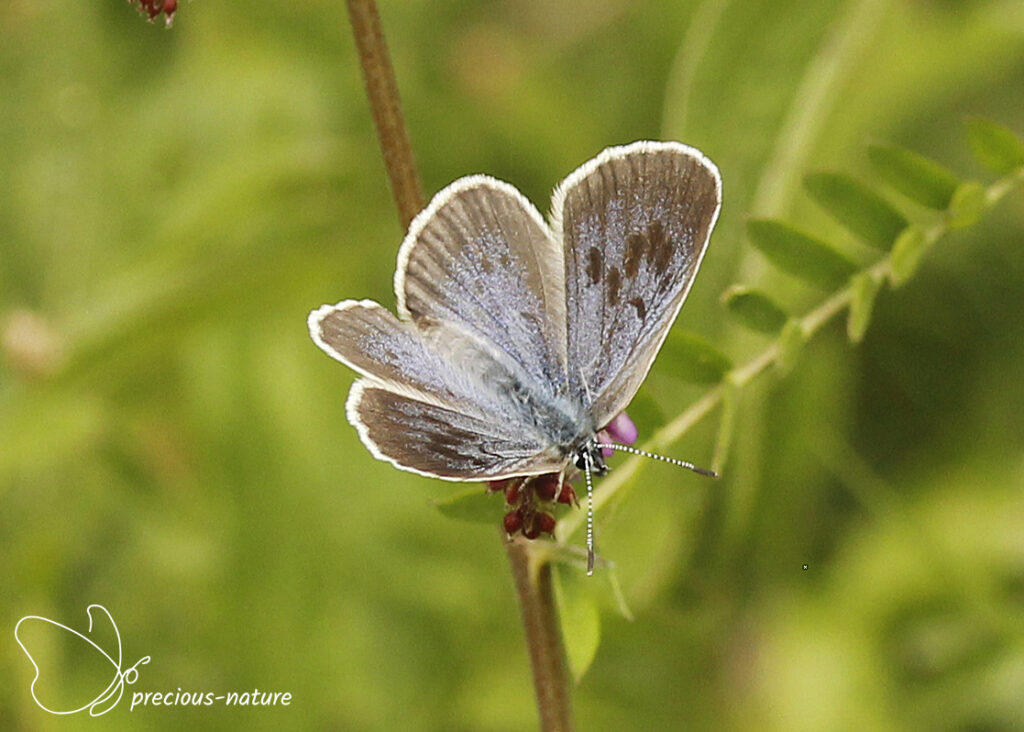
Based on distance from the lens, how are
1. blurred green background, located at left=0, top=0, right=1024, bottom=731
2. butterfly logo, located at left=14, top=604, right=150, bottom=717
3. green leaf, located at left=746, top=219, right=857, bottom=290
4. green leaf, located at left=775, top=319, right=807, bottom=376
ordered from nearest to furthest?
green leaf, located at left=775, top=319, right=807, bottom=376 < green leaf, located at left=746, top=219, right=857, bottom=290 < blurred green background, located at left=0, top=0, right=1024, bottom=731 < butterfly logo, located at left=14, top=604, right=150, bottom=717

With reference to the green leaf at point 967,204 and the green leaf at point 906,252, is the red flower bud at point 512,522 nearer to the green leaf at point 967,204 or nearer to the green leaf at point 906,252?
the green leaf at point 906,252

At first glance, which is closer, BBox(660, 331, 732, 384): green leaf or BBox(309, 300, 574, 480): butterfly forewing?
BBox(309, 300, 574, 480): butterfly forewing

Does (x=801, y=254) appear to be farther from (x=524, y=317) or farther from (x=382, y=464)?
(x=382, y=464)

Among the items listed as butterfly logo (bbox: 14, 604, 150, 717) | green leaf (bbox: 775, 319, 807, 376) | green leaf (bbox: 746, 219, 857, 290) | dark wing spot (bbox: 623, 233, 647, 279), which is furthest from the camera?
butterfly logo (bbox: 14, 604, 150, 717)

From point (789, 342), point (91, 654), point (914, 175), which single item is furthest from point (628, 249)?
point (91, 654)

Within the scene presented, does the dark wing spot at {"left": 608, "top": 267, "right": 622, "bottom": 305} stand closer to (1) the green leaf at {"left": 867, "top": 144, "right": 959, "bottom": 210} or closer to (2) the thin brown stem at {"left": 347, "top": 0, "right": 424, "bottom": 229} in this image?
(2) the thin brown stem at {"left": 347, "top": 0, "right": 424, "bottom": 229}

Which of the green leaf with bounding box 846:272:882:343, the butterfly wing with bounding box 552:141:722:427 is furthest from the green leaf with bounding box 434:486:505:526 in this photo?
the green leaf with bounding box 846:272:882:343

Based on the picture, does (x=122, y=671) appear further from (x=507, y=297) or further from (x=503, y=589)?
(x=507, y=297)
